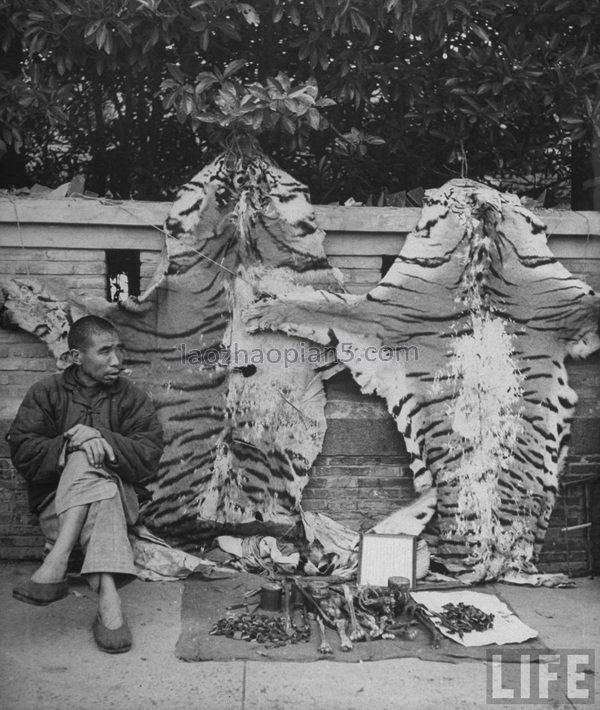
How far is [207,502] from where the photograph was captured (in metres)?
4.74

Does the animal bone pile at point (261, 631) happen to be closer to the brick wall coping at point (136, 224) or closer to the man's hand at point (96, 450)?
the man's hand at point (96, 450)

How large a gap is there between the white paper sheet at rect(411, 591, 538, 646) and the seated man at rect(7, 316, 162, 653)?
1.58 meters

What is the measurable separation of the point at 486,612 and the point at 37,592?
227cm

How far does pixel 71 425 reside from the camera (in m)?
4.16

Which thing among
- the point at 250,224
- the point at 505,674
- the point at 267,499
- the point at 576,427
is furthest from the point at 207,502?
the point at 576,427

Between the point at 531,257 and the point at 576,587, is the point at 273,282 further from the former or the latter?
the point at 576,587

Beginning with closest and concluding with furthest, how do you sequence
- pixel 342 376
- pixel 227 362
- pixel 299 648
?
1. pixel 299 648
2. pixel 227 362
3. pixel 342 376

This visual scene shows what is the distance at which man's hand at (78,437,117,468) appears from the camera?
12.7 ft

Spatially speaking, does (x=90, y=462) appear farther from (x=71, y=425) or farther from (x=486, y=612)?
(x=486, y=612)

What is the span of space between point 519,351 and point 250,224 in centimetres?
180
